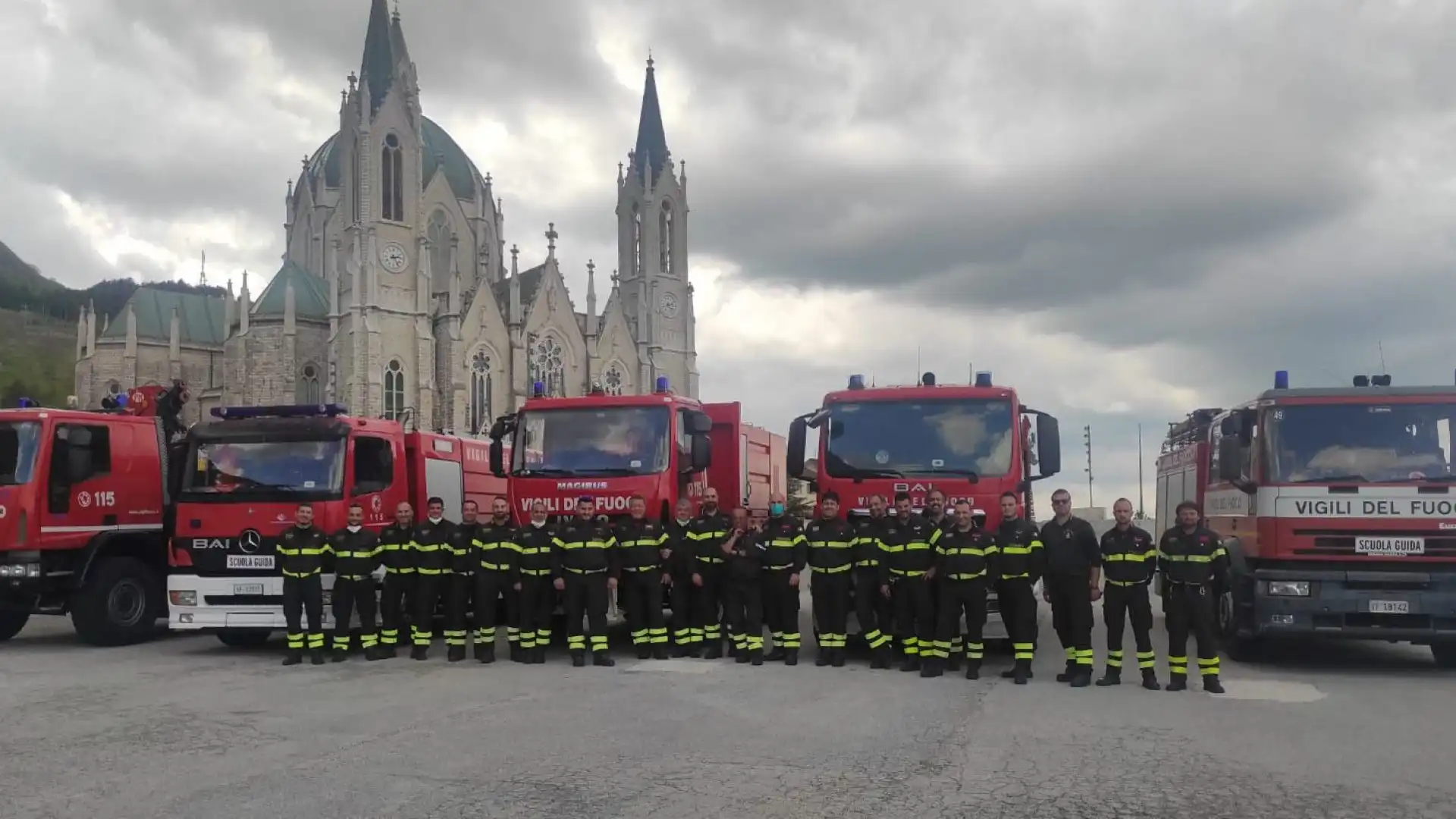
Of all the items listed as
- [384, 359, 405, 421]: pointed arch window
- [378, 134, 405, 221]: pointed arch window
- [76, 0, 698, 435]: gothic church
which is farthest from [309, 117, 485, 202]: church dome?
[384, 359, 405, 421]: pointed arch window

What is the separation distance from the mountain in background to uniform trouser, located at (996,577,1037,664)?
87.3 m

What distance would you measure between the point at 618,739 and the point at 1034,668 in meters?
5.02

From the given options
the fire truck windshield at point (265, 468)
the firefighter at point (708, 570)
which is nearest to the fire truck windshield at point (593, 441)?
the firefighter at point (708, 570)

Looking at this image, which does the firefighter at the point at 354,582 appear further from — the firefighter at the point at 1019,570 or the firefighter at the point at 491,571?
the firefighter at the point at 1019,570

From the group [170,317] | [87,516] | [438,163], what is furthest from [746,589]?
[438,163]

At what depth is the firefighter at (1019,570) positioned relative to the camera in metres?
10.0

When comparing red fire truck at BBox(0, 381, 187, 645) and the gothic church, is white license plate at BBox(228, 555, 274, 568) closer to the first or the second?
red fire truck at BBox(0, 381, 187, 645)

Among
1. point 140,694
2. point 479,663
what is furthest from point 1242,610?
point 140,694

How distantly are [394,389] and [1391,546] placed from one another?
47.0 m

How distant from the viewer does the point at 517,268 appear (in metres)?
58.5

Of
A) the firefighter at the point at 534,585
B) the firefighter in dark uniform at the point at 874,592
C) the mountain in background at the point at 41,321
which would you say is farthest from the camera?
the mountain in background at the point at 41,321

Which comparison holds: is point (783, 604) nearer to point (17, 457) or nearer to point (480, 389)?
point (17, 457)

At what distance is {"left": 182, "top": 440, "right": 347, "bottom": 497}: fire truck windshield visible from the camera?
11.8m

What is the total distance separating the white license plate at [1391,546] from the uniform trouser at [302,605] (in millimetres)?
9530
